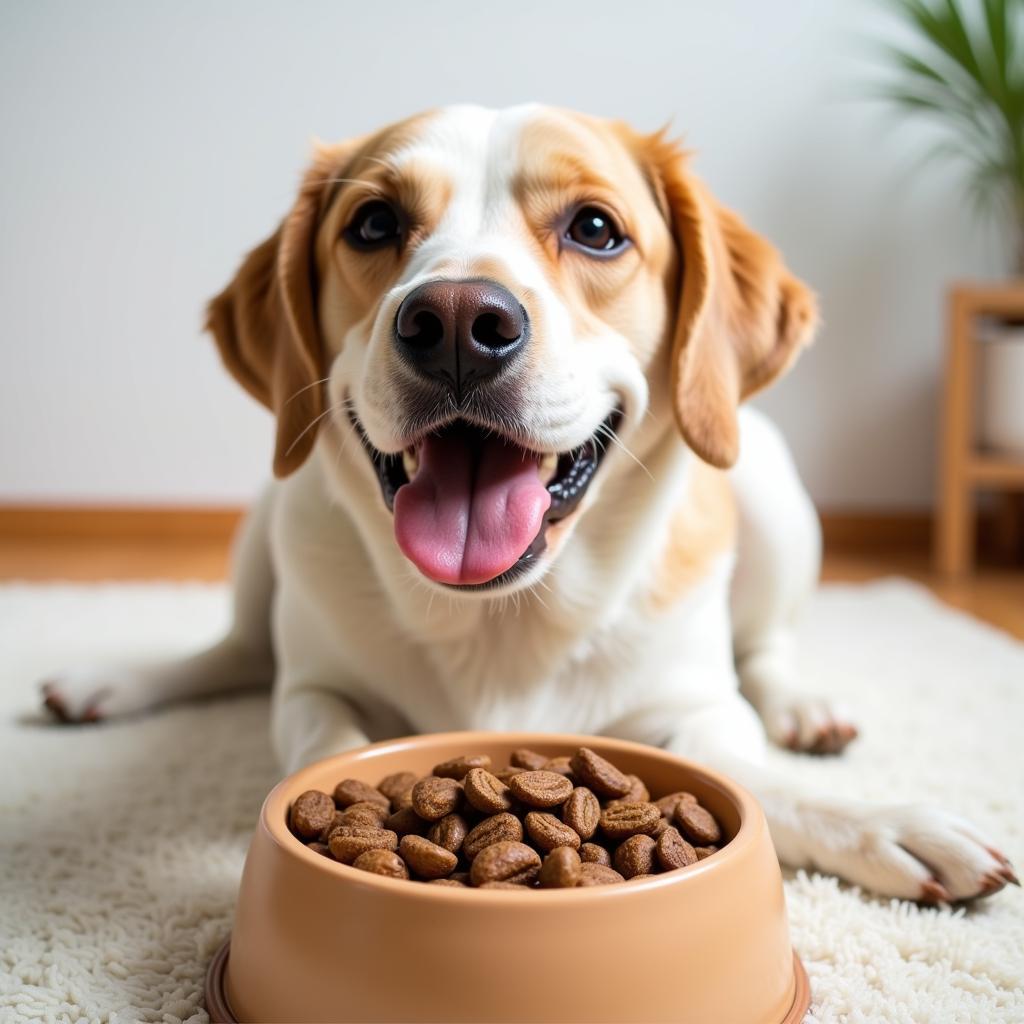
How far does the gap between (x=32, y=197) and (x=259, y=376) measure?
3.27 m

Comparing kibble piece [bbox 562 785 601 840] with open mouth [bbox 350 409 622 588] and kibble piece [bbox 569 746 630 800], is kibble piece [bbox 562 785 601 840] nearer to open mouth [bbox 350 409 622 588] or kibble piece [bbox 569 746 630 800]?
kibble piece [bbox 569 746 630 800]

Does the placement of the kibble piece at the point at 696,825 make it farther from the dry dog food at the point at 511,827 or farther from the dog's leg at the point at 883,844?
Answer: the dog's leg at the point at 883,844

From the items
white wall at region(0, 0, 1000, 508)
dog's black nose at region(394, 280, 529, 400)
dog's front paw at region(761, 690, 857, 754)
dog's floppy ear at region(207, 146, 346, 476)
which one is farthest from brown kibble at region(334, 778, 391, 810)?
white wall at region(0, 0, 1000, 508)

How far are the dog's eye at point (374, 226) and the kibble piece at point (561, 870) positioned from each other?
0.87m

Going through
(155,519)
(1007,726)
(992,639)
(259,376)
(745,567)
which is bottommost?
(155,519)

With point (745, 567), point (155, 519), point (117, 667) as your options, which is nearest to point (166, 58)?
point (155, 519)

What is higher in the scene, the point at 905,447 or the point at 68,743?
the point at 68,743

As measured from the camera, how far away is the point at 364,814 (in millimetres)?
1089

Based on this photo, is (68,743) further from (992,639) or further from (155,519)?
(155,519)

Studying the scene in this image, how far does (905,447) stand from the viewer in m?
4.63

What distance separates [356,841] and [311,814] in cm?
9

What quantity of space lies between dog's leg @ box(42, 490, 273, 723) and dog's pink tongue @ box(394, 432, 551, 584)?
0.84 meters

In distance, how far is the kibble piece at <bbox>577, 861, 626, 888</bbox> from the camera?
→ 96 centimetres

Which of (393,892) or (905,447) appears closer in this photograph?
(393,892)
